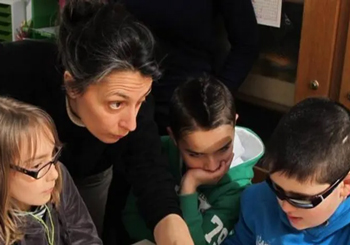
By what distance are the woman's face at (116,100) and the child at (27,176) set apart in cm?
10

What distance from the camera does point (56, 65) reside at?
1.35 m

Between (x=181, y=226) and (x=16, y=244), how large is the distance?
334 mm

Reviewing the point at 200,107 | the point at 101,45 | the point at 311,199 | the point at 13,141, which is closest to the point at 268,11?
the point at 200,107

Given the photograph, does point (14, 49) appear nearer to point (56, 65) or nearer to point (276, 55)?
point (56, 65)

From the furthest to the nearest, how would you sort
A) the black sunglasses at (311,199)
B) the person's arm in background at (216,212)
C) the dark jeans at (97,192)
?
the dark jeans at (97,192) < the person's arm in background at (216,212) < the black sunglasses at (311,199)

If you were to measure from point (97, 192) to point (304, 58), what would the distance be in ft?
2.37

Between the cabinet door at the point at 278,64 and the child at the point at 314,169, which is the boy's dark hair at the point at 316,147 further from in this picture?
the cabinet door at the point at 278,64

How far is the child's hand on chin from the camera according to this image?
1.39 m

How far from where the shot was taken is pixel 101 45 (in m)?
1.17

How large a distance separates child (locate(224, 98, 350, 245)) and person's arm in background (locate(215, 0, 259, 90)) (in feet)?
2.04

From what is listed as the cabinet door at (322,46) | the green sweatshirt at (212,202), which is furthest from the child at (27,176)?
the cabinet door at (322,46)

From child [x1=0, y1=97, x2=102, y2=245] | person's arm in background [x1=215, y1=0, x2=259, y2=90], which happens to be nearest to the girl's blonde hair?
child [x1=0, y1=97, x2=102, y2=245]

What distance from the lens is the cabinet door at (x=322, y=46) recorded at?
1608mm

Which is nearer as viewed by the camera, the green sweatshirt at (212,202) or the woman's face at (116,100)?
the woman's face at (116,100)
